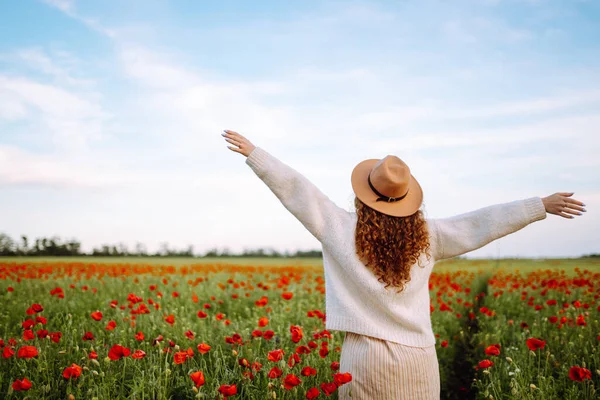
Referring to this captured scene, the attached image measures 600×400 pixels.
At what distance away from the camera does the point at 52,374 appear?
401cm

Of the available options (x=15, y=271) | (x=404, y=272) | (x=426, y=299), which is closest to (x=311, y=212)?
(x=404, y=272)

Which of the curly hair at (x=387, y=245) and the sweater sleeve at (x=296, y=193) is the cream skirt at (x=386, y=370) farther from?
the sweater sleeve at (x=296, y=193)

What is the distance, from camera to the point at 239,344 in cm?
463

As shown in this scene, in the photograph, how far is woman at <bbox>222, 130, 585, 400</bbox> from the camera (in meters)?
3.26

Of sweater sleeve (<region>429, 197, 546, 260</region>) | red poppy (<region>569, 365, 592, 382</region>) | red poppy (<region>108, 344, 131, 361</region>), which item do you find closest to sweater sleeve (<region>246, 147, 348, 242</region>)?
sweater sleeve (<region>429, 197, 546, 260</region>)

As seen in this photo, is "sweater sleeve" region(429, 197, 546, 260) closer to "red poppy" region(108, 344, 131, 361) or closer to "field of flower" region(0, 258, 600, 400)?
"field of flower" region(0, 258, 600, 400)

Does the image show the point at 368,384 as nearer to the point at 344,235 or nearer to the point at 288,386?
the point at 288,386

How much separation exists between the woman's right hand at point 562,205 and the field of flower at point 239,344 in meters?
1.01

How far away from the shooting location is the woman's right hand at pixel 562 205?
367 centimetres

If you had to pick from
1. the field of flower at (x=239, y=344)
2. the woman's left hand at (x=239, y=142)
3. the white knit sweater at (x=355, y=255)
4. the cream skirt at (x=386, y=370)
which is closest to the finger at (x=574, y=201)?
the white knit sweater at (x=355, y=255)

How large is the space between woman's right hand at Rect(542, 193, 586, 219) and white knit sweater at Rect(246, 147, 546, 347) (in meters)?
0.38

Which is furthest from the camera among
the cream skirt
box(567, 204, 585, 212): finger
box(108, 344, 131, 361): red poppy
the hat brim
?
box(567, 204, 585, 212): finger

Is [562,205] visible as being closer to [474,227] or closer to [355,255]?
[474,227]

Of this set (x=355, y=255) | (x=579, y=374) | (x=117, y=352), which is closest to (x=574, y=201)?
(x=579, y=374)
